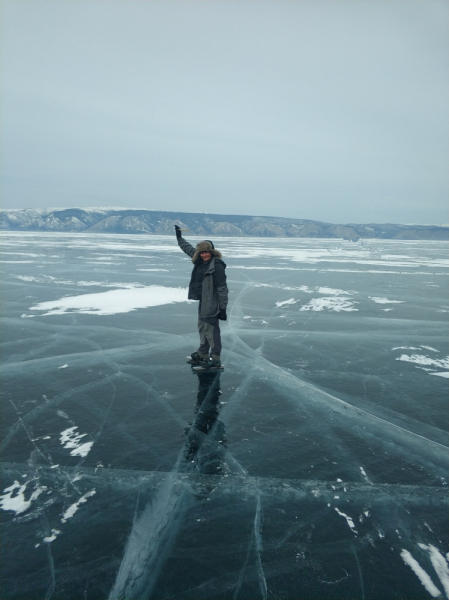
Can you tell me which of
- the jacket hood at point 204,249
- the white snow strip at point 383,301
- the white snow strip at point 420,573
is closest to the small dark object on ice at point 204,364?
the jacket hood at point 204,249

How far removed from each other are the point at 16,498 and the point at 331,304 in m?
8.49

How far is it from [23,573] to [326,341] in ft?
17.7

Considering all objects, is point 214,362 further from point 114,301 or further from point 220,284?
point 114,301

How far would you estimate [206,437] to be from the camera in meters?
3.48

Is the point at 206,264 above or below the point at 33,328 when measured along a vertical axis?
above

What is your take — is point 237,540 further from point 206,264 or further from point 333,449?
point 206,264

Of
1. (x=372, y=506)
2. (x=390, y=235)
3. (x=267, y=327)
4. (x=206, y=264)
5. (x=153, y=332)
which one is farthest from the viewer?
(x=390, y=235)

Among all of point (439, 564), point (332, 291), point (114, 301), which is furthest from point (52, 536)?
point (332, 291)

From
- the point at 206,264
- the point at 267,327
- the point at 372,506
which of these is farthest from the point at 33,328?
the point at 372,506

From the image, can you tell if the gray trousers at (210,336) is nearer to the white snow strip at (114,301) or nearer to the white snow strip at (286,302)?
the white snow strip at (114,301)

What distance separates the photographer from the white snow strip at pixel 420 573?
2033 mm

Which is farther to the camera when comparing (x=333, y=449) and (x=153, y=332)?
(x=153, y=332)

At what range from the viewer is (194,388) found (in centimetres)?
459

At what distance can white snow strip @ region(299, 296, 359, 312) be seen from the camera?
9.23 m
